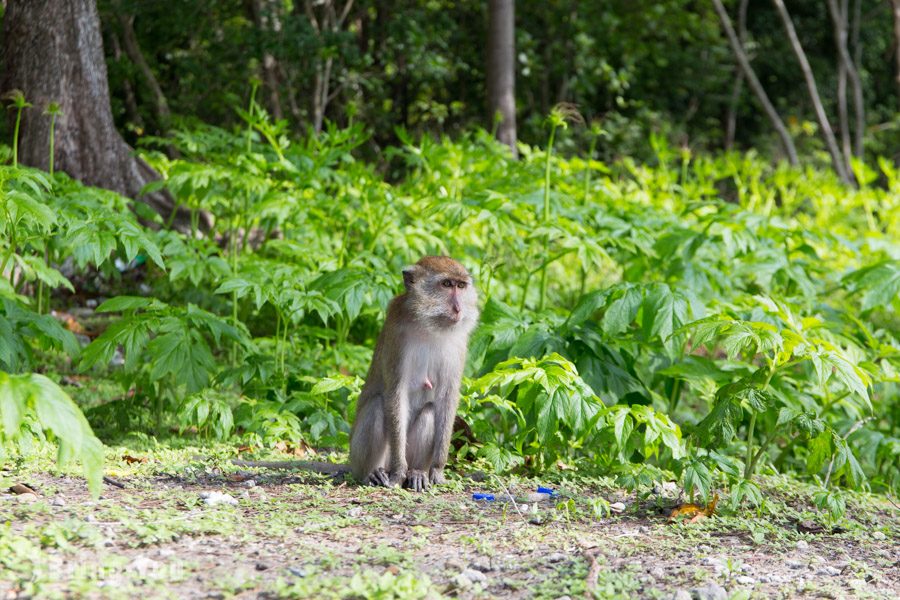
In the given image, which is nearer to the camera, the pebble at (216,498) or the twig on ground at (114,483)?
the pebble at (216,498)

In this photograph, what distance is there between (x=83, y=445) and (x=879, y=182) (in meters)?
22.5

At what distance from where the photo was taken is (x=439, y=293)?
5188 millimetres

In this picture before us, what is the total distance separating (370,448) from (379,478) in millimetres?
158

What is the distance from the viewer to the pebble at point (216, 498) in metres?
A: 4.58

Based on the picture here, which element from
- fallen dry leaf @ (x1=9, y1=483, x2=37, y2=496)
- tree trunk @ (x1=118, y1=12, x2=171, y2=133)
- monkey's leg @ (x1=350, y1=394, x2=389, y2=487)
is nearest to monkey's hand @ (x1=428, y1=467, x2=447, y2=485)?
monkey's leg @ (x1=350, y1=394, x2=389, y2=487)

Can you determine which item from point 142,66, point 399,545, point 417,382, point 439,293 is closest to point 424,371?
point 417,382

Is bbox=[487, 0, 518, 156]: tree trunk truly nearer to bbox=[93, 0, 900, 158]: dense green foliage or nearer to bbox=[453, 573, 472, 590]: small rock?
bbox=[93, 0, 900, 158]: dense green foliage

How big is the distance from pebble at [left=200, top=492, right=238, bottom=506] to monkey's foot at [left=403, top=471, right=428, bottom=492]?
2.99 feet

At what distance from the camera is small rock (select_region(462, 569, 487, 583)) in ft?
12.1

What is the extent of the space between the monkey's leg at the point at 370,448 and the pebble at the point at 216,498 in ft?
2.37

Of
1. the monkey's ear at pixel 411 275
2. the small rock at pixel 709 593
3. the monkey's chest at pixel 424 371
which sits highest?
the monkey's ear at pixel 411 275

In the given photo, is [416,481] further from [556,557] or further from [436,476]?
[556,557]

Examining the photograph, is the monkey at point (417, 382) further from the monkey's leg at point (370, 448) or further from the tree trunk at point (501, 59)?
the tree trunk at point (501, 59)

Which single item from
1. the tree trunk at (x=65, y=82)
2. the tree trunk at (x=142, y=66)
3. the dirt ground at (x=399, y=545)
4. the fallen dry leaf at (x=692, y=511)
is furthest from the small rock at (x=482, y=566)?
the tree trunk at (x=142, y=66)
